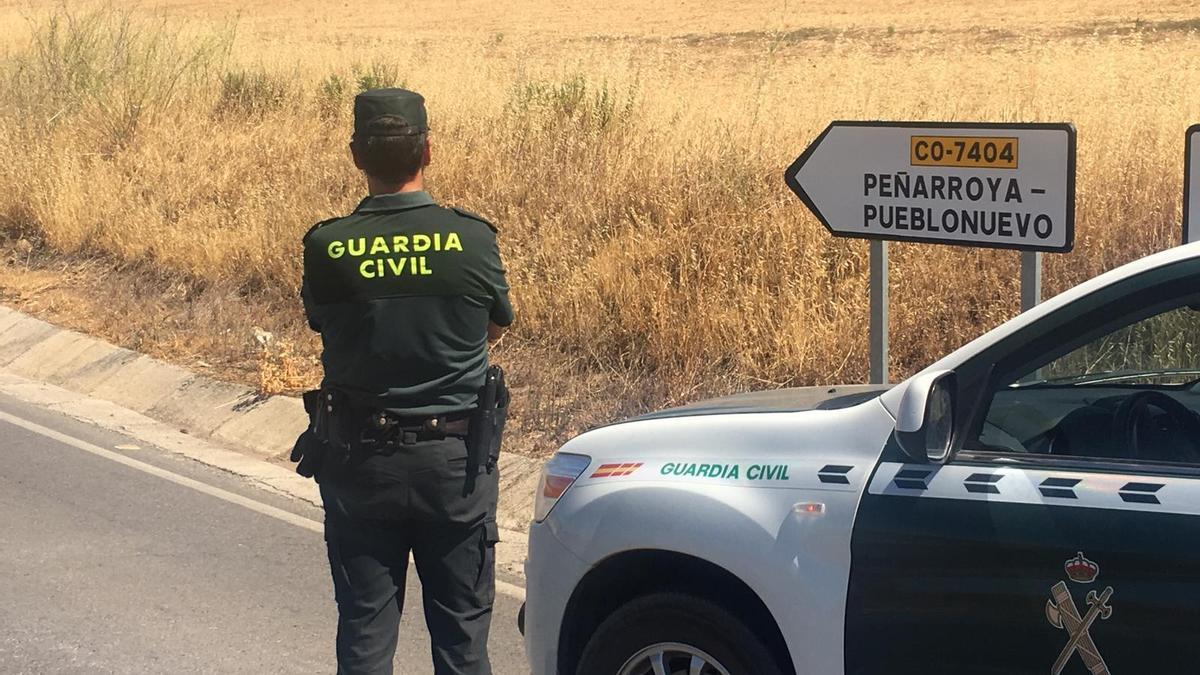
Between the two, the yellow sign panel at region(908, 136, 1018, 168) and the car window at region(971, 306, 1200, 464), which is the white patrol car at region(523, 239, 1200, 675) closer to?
the car window at region(971, 306, 1200, 464)

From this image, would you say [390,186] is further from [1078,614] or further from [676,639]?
[1078,614]

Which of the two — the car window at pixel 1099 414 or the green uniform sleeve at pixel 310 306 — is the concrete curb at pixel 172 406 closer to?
the green uniform sleeve at pixel 310 306

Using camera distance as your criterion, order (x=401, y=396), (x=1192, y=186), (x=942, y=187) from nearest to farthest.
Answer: (x=401, y=396) < (x=1192, y=186) < (x=942, y=187)

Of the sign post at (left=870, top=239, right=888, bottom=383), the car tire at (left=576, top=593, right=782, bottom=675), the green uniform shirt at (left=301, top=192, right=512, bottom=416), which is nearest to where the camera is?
the car tire at (left=576, top=593, right=782, bottom=675)

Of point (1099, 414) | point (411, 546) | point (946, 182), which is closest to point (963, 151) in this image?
point (946, 182)

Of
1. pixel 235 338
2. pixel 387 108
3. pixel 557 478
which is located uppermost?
pixel 387 108

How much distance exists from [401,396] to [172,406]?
6.21m

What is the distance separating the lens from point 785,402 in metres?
3.78

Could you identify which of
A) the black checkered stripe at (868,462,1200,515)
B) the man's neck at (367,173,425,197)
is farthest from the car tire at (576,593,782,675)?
the man's neck at (367,173,425,197)

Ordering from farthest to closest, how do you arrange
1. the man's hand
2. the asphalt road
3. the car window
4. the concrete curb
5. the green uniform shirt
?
the concrete curb, the asphalt road, the man's hand, the green uniform shirt, the car window

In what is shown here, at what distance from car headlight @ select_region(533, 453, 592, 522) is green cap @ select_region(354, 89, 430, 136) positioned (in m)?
0.98

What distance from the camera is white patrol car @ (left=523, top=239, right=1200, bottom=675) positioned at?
280 centimetres

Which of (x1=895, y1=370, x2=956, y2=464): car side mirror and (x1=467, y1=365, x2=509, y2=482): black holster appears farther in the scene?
(x1=467, y1=365, x2=509, y2=482): black holster

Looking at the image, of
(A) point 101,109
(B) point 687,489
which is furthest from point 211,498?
(A) point 101,109
